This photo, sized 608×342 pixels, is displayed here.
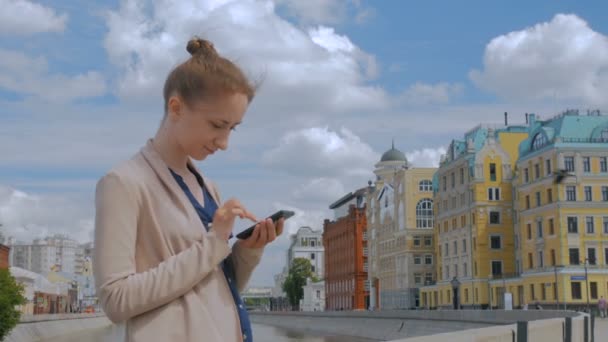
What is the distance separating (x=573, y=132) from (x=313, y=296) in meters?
87.3

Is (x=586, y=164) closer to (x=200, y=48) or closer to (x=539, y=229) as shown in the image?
(x=539, y=229)

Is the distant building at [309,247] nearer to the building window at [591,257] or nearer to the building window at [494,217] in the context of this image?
the building window at [494,217]

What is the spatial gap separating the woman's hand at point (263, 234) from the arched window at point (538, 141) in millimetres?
64135

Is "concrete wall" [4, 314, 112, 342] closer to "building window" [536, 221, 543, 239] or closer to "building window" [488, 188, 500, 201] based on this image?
"building window" [536, 221, 543, 239]

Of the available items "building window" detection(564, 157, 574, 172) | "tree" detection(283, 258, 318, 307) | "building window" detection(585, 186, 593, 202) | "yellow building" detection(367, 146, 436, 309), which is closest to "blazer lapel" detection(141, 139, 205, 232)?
"building window" detection(564, 157, 574, 172)

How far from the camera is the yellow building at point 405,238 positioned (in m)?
88.6

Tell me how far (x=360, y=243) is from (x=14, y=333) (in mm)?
71788

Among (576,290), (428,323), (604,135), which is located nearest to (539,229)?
(576,290)

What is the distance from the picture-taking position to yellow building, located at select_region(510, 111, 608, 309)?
5962 cm

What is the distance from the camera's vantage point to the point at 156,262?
8.93 feet

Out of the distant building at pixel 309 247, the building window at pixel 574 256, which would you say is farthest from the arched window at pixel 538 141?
the distant building at pixel 309 247

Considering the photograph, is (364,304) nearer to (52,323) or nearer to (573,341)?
(52,323)

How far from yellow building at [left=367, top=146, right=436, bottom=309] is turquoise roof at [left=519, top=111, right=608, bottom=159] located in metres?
23.8

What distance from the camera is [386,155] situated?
116m
